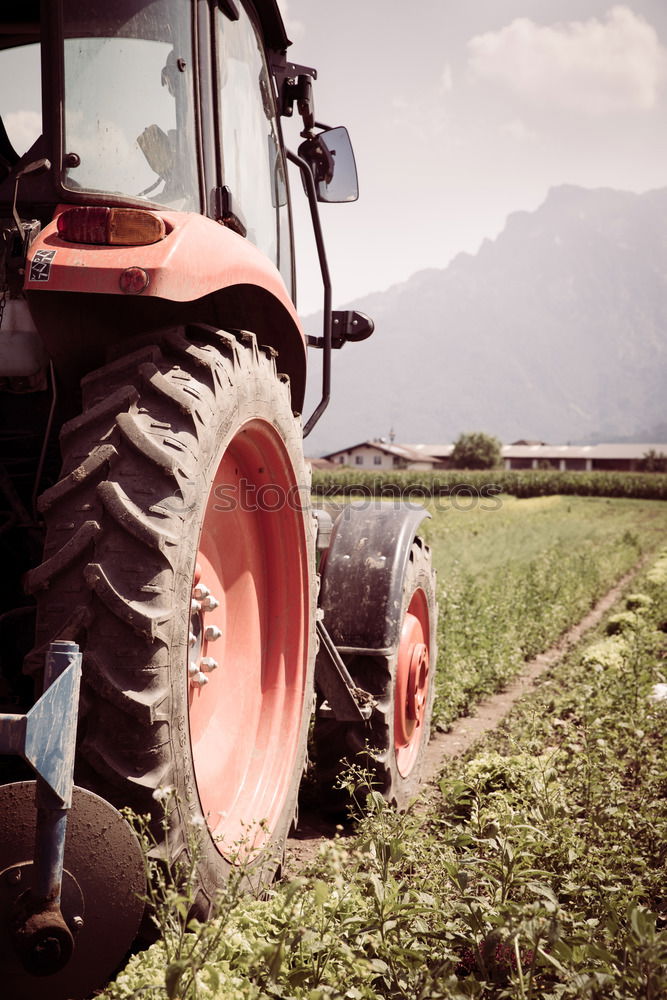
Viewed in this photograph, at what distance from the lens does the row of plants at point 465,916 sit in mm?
1759

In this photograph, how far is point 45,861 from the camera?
142 centimetres

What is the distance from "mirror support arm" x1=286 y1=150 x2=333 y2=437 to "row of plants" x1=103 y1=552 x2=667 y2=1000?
1.62m

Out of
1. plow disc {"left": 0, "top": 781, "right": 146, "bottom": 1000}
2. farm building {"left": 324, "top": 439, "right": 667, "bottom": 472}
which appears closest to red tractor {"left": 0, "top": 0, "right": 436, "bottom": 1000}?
plow disc {"left": 0, "top": 781, "right": 146, "bottom": 1000}

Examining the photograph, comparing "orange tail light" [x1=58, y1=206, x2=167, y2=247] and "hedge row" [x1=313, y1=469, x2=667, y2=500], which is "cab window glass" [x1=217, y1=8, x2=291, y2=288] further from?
"hedge row" [x1=313, y1=469, x2=667, y2=500]

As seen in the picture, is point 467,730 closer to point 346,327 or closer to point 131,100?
point 346,327

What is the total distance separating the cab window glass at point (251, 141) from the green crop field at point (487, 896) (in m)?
2.10

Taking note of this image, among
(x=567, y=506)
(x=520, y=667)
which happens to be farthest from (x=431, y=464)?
(x=520, y=667)

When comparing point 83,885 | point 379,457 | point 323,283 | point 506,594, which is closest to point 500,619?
point 506,594

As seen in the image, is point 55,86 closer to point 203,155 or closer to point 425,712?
point 203,155

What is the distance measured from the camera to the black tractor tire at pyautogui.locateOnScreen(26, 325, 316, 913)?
1.66 m

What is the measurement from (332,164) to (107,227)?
193 centimetres

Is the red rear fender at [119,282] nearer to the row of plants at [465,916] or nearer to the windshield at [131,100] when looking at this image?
the windshield at [131,100]

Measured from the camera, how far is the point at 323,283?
11.9ft

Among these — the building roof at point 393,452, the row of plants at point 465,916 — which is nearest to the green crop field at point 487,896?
the row of plants at point 465,916
